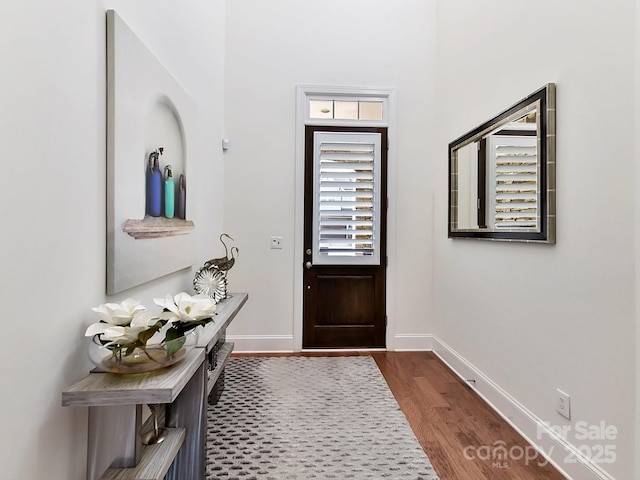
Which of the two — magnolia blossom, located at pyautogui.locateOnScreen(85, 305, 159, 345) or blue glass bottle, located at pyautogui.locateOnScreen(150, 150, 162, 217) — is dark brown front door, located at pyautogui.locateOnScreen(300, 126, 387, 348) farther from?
magnolia blossom, located at pyautogui.locateOnScreen(85, 305, 159, 345)

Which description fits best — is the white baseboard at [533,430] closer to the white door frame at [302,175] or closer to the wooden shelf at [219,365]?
the white door frame at [302,175]

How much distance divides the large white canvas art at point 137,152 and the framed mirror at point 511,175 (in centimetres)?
204

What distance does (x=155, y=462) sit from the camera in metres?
1.21

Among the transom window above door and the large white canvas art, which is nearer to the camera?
the large white canvas art

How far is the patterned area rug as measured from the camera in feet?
5.85

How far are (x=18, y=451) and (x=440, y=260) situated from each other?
3.23 metres

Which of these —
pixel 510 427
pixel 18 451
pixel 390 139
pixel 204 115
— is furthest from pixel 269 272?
pixel 18 451

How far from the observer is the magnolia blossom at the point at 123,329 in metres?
1.08

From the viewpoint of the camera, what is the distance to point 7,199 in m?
0.87

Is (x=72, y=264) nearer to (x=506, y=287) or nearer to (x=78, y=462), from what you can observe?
(x=78, y=462)

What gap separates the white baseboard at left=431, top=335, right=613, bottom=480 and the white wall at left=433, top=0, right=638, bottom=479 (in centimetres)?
5

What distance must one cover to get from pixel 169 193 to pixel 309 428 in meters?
1.63

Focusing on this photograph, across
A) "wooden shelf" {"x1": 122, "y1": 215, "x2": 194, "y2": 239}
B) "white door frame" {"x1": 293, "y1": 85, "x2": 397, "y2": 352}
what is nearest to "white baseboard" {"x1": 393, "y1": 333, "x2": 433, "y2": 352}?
"white door frame" {"x1": 293, "y1": 85, "x2": 397, "y2": 352}

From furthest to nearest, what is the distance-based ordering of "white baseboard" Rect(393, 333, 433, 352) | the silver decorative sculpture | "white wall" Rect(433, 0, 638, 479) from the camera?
"white baseboard" Rect(393, 333, 433, 352)
the silver decorative sculpture
"white wall" Rect(433, 0, 638, 479)
